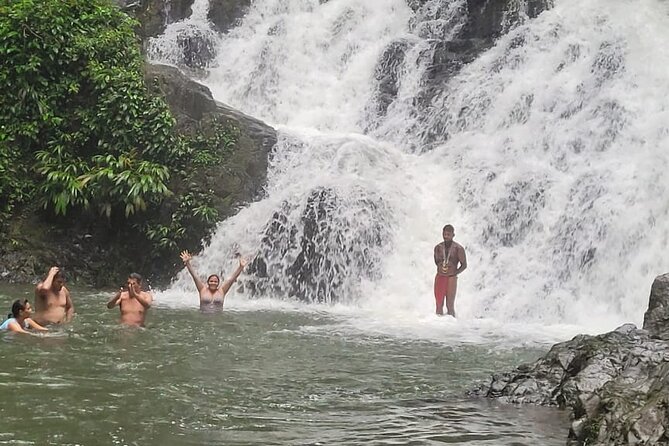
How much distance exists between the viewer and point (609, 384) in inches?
218

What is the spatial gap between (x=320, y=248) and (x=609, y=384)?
9.22 m

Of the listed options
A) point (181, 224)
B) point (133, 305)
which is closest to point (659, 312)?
point (133, 305)

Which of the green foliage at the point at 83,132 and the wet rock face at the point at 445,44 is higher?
the wet rock face at the point at 445,44

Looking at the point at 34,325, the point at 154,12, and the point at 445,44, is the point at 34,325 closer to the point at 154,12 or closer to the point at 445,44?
the point at 445,44

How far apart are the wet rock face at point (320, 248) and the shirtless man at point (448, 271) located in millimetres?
2088

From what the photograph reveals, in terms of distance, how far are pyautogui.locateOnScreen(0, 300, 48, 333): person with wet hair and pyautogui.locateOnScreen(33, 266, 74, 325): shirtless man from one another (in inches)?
16.3

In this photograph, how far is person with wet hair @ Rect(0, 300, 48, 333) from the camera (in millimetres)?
8992

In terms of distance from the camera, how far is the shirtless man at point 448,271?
12188mm

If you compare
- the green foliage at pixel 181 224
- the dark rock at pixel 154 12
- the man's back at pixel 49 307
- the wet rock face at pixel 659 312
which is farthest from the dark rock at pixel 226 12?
the wet rock face at pixel 659 312

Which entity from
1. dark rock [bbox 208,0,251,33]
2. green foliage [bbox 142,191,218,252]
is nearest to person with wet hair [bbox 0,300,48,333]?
green foliage [bbox 142,191,218,252]

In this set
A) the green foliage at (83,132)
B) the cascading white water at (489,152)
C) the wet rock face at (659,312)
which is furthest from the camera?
the green foliage at (83,132)

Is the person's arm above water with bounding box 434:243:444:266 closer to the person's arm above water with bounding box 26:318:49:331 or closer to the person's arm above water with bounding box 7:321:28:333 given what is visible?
the person's arm above water with bounding box 26:318:49:331

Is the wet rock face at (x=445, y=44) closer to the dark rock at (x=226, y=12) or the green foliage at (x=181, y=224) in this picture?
the dark rock at (x=226, y=12)

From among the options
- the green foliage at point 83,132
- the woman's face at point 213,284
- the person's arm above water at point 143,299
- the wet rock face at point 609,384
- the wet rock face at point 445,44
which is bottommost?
the wet rock face at point 609,384
